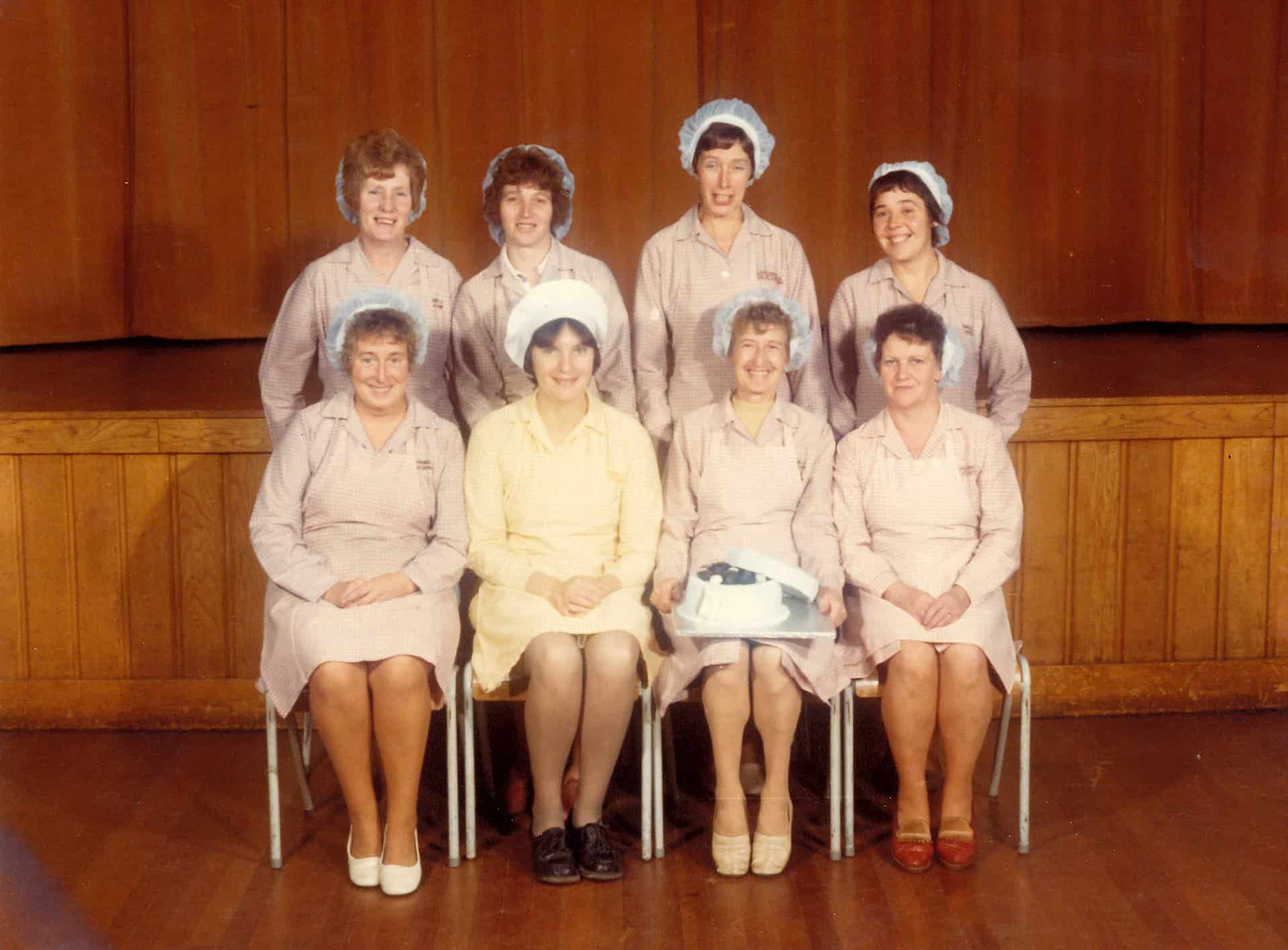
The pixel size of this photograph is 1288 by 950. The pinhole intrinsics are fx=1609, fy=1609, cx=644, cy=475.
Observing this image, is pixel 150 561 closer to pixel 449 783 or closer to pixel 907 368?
pixel 449 783

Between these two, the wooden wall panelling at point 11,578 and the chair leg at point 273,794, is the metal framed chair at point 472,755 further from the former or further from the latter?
the wooden wall panelling at point 11,578

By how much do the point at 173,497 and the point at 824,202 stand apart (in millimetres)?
2545

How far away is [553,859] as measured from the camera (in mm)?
3219

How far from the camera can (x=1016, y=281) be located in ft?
18.2

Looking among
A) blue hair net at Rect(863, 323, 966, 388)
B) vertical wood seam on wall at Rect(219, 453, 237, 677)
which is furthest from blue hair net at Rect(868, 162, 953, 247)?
vertical wood seam on wall at Rect(219, 453, 237, 677)

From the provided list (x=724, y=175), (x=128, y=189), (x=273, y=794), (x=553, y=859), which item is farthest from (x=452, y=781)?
(x=128, y=189)

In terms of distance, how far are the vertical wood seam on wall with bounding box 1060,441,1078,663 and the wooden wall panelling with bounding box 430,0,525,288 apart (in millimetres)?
2053

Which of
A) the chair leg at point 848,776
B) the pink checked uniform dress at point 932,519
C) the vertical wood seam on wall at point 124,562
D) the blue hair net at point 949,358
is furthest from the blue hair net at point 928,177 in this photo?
the vertical wood seam on wall at point 124,562

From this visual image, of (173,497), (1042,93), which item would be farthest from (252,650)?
(1042,93)

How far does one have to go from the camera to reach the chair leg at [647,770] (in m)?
Answer: 3.26

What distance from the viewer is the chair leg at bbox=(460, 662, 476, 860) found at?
3209mm

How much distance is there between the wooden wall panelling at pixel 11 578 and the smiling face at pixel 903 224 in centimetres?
218

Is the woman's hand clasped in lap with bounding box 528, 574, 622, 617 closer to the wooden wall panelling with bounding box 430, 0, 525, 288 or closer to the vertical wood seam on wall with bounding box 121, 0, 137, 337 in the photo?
the wooden wall panelling with bounding box 430, 0, 525, 288

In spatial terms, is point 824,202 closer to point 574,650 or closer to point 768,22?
point 768,22
